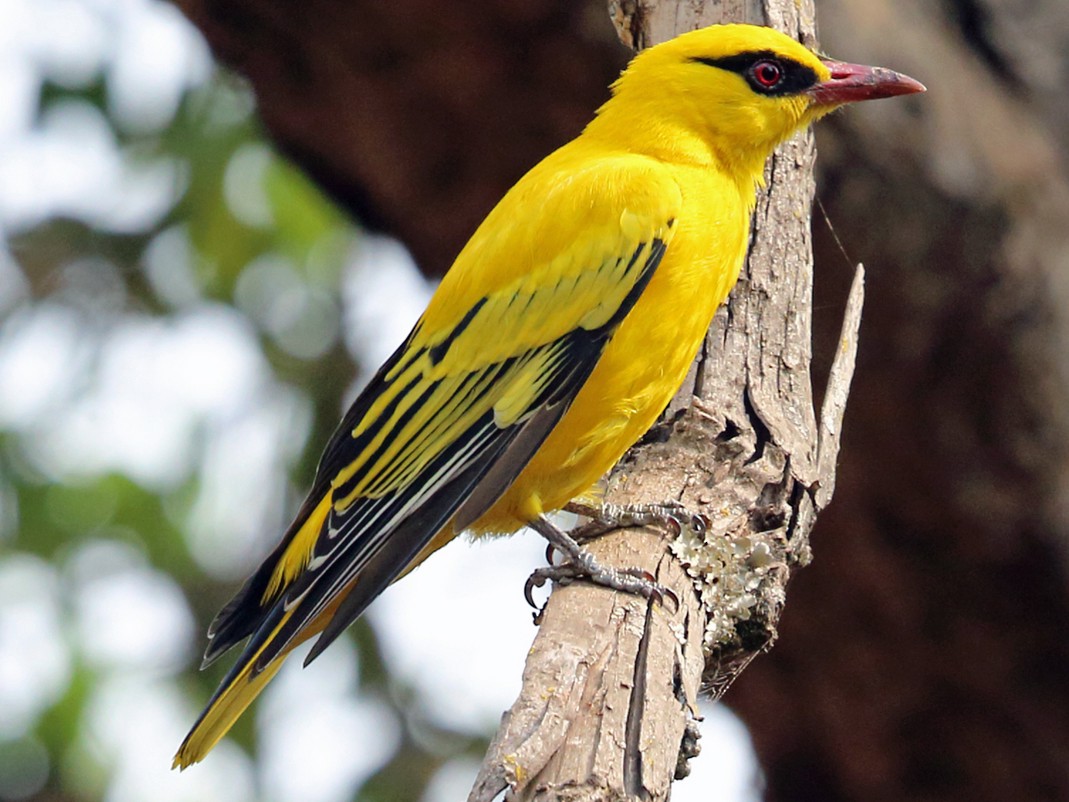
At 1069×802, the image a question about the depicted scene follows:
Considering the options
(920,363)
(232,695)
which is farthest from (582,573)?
(920,363)

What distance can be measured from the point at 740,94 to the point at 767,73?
0.11m

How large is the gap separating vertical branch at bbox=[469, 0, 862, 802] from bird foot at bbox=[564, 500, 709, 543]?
3 centimetres

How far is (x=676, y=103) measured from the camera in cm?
432

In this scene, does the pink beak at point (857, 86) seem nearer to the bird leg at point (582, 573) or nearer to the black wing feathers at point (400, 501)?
the black wing feathers at point (400, 501)

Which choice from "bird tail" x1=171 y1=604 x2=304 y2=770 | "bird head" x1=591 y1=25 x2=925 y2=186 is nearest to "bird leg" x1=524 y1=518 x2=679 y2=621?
"bird tail" x1=171 y1=604 x2=304 y2=770

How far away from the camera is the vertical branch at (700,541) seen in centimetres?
274

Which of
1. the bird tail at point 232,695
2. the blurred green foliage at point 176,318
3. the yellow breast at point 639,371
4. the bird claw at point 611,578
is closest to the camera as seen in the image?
the bird claw at point 611,578

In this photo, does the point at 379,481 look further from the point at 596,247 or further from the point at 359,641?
the point at 359,641

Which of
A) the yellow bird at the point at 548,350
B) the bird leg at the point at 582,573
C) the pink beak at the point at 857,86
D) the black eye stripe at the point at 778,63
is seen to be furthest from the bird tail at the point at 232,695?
the pink beak at the point at 857,86

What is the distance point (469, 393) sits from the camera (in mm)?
3879

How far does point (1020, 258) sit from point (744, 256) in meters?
1.56

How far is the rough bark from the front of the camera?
5059mm

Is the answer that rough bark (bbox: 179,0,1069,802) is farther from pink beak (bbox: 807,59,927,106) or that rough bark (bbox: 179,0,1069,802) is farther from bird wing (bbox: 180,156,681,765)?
bird wing (bbox: 180,156,681,765)

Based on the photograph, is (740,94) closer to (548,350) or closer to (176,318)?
(548,350)
